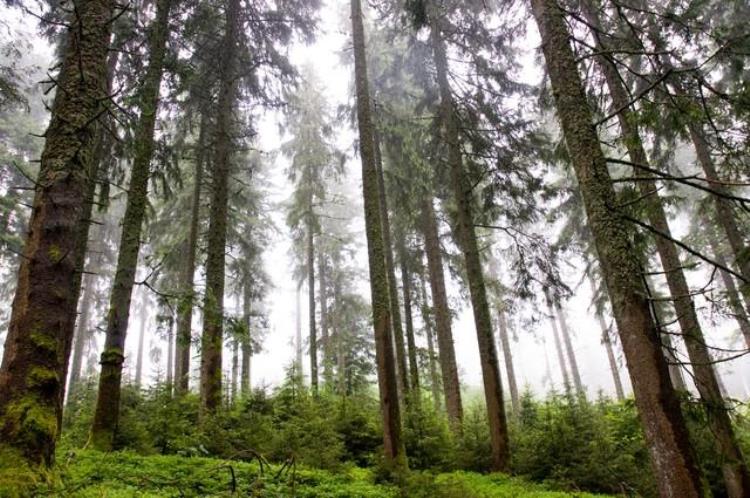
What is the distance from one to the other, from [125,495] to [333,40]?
17765 millimetres

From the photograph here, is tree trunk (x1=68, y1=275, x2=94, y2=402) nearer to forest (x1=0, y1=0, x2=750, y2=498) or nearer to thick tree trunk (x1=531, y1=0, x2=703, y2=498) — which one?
forest (x1=0, y1=0, x2=750, y2=498)

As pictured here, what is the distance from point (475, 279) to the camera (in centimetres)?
973

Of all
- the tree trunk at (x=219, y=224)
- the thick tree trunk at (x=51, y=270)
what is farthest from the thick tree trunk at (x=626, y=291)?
the tree trunk at (x=219, y=224)

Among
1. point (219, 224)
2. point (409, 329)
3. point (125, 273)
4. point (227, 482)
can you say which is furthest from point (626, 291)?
point (409, 329)

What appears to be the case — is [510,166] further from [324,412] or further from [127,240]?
[127,240]

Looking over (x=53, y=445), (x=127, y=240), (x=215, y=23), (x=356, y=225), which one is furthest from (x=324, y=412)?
(x=356, y=225)

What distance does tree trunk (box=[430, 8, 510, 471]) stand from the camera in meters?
8.75

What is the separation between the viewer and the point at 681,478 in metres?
3.90

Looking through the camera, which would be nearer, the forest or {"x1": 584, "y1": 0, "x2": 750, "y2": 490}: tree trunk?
the forest

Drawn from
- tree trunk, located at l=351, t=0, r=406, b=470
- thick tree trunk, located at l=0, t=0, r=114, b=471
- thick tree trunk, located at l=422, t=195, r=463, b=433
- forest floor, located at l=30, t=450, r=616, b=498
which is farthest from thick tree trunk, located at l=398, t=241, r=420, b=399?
thick tree trunk, located at l=0, t=0, r=114, b=471

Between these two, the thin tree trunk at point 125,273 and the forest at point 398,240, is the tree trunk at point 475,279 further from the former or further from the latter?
the thin tree trunk at point 125,273

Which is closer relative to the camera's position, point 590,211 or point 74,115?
point 74,115

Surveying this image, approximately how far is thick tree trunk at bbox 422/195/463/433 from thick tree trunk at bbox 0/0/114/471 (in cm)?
925

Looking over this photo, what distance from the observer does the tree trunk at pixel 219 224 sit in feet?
31.1
